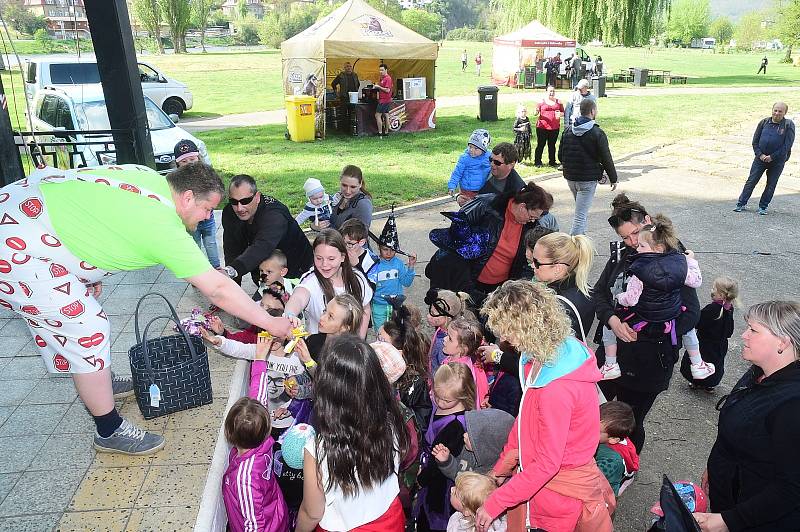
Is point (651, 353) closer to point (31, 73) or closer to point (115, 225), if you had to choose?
point (115, 225)

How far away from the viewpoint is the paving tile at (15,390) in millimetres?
4453

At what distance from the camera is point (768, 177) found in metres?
9.88

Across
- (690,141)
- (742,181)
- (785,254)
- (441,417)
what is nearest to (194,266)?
(441,417)

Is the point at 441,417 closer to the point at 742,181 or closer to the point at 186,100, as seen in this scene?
the point at 742,181

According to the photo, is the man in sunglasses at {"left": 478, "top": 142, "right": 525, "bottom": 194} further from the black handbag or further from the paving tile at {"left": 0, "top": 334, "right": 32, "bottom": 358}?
the paving tile at {"left": 0, "top": 334, "right": 32, "bottom": 358}

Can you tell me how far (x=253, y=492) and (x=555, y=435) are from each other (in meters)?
1.59

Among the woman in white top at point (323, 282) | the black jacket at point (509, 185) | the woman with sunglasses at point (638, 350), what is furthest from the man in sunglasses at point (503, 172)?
the woman in white top at point (323, 282)

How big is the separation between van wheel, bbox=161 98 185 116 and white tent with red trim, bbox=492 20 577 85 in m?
16.3

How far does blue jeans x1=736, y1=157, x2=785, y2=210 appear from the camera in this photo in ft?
32.0

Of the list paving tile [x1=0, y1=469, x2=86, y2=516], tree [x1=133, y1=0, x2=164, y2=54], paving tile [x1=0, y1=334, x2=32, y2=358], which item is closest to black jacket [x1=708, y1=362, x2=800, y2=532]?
paving tile [x1=0, y1=469, x2=86, y2=516]

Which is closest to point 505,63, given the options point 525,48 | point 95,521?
point 525,48

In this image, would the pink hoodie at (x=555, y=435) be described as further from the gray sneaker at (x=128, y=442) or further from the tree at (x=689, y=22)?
the tree at (x=689, y=22)

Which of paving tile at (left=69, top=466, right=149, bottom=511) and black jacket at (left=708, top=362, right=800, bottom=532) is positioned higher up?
black jacket at (left=708, top=362, right=800, bottom=532)

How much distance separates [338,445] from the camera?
257 cm
